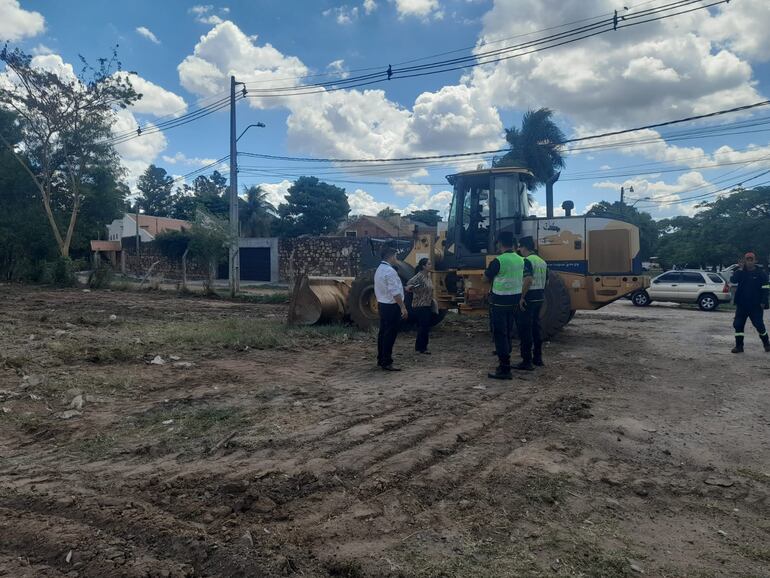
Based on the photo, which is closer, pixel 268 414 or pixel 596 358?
pixel 268 414

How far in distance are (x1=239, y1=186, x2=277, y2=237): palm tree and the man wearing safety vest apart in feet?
143

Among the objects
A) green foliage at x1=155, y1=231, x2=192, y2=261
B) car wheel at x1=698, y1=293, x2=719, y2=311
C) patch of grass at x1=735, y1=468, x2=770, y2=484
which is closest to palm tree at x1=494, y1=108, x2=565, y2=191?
car wheel at x1=698, y1=293, x2=719, y2=311

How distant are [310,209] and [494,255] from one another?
4347 centimetres

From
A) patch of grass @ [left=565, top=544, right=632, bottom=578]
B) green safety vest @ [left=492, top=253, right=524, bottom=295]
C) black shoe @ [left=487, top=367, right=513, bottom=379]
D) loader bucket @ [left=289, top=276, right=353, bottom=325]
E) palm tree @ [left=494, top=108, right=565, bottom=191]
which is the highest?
palm tree @ [left=494, top=108, right=565, bottom=191]

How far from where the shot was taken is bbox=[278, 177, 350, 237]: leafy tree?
52.3 metres

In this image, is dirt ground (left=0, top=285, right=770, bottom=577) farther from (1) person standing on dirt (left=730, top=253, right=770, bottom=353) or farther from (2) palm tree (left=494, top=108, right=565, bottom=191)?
(2) palm tree (left=494, top=108, right=565, bottom=191)

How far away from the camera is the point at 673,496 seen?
143 inches

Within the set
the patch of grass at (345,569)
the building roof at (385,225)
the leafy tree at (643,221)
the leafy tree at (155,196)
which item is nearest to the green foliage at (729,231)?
the leafy tree at (643,221)

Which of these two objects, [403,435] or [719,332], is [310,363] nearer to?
[403,435]

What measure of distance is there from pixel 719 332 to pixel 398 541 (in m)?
11.9

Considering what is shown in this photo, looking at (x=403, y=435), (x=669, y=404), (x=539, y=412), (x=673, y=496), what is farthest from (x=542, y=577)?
(x=669, y=404)

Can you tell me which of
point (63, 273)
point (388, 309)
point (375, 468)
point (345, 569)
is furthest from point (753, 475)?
point (63, 273)

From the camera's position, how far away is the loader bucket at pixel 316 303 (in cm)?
1141

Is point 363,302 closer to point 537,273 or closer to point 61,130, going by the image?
point 537,273
